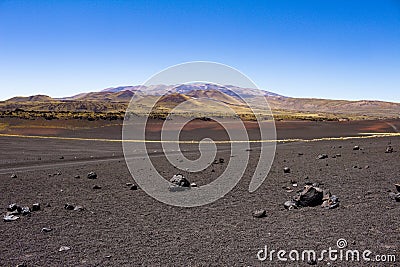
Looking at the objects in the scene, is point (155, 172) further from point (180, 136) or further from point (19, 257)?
point (180, 136)

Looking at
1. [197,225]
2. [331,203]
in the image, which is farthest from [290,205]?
[197,225]

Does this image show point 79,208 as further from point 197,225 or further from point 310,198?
point 310,198

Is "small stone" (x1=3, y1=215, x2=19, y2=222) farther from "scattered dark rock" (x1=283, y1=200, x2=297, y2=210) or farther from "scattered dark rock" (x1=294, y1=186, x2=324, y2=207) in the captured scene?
"scattered dark rock" (x1=294, y1=186, x2=324, y2=207)

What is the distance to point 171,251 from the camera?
21.6 feet

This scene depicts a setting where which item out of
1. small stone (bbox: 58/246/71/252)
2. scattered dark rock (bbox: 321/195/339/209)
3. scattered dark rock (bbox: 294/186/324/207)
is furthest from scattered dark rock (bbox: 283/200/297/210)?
small stone (bbox: 58/246/71/252)

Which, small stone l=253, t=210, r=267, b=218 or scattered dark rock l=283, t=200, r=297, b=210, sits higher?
scattered dark rock l=283, t=200, r=297, b=210

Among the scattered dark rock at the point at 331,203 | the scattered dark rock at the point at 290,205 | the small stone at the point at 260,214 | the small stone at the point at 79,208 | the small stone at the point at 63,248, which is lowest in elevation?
the small stone at the point at 79,208

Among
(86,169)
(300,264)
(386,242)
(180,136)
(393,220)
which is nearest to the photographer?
(300,264)

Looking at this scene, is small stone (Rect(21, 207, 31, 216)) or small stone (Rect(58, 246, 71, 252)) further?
small stone (Rect(21, 207, 31, 216))

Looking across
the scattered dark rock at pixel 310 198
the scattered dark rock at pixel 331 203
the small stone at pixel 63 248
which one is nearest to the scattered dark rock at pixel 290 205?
the scattered dark rock at pixel 310 198

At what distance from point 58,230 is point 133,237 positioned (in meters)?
1.94

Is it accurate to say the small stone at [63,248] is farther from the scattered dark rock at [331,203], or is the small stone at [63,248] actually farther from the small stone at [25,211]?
the scattered dark rock at [331,203]

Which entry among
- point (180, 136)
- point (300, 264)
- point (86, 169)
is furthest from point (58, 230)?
point (180, 136)

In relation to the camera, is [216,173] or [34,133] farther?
[34,133]
